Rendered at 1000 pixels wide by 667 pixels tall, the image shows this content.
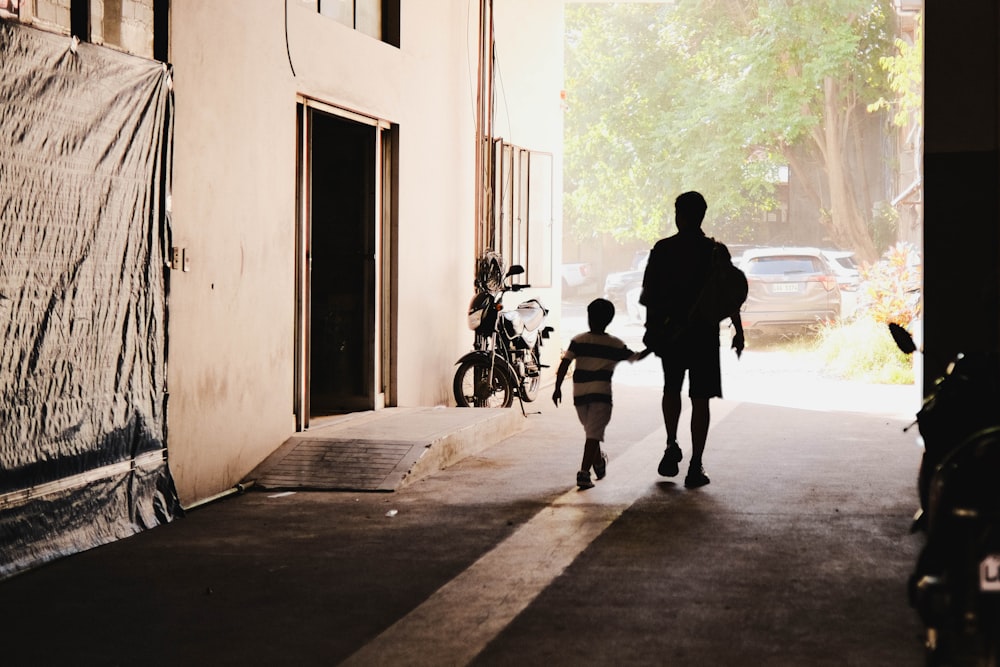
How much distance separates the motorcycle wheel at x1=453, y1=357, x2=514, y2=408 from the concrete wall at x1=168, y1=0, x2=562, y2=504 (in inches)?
11.6

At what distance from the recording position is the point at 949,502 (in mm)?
3600

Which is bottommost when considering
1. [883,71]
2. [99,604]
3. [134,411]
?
[99,604]

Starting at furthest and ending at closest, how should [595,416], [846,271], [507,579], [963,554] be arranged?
[846,271], [595,416], [507,579], [963,554]

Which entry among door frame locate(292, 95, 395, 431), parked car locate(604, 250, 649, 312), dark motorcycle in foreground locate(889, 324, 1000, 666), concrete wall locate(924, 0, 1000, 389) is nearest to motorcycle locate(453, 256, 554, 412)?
door frame locate(292, 95, 395, 431)

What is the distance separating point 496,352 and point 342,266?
7.18 feet

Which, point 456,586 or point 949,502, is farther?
point 456,586

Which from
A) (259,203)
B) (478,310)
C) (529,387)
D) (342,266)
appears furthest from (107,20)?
(529,387)

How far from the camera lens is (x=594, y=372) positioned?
827cm

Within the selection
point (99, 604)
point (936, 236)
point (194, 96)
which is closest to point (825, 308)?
point (936, 236)

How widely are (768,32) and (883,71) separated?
3.28 meters

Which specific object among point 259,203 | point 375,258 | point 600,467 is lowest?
point 600,467

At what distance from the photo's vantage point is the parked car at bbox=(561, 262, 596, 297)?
45281mm

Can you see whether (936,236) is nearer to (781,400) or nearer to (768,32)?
(781,400)

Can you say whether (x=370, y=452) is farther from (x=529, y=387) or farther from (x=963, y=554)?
(x=963, y=554)
